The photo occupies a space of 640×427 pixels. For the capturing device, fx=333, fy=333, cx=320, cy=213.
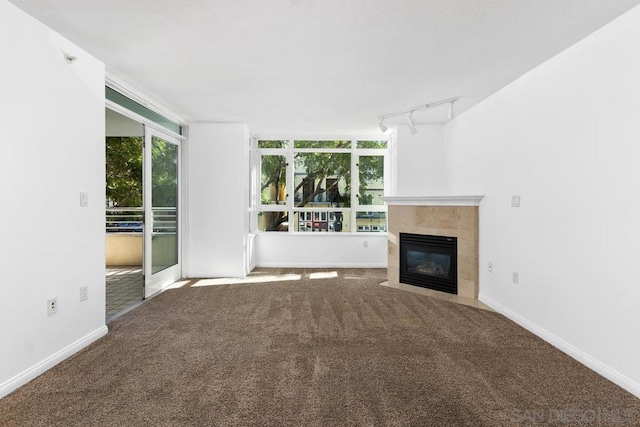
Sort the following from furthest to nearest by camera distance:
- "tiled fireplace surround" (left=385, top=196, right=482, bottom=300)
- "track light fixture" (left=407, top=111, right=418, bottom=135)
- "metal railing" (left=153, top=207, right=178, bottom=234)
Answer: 1. "track light fixture" (left=407, top=111, right=418, bottom=135)
2. "metal railing" (left=153, top=207, right=178, bottom=234)
3. "tiled fireplace surround" (left=385, top=196, right=482, bottom=300)

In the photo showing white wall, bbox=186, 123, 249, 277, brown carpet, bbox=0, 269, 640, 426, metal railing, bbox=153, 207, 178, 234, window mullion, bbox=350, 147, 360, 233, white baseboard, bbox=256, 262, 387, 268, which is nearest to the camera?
brown carpet, bbox=0, 269, 640, 426

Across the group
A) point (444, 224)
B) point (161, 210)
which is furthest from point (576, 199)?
point (161, 210)

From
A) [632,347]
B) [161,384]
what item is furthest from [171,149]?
[632,347]

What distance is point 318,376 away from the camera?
226 centimetres

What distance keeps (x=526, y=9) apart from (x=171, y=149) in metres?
4.43

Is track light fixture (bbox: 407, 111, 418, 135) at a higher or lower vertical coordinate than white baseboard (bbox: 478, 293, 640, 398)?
higher

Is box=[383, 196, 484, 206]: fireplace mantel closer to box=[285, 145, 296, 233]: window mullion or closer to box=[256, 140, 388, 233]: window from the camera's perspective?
box=[256, 140, 388, 233]: window

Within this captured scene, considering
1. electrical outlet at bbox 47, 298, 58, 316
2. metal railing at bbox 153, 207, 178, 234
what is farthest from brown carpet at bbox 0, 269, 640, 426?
metal railing at bbox 153, 207, 178, 234

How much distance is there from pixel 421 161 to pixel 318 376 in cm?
394

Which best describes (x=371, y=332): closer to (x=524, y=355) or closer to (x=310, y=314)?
(x=310, y=314)

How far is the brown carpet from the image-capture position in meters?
1.85

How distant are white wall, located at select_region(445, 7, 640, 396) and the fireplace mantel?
338mm

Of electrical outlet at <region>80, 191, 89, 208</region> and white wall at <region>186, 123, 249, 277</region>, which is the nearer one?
electrical outlet at <region>80, 191, 89, 208</region>

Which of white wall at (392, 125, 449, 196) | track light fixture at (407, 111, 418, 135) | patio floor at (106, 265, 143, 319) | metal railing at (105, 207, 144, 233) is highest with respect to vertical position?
track light fixture at (407, 111, 418, 135)
